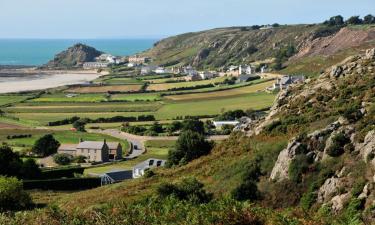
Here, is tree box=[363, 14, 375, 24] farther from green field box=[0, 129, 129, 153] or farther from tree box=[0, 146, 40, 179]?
tree box=[0, 146, 40, 179]

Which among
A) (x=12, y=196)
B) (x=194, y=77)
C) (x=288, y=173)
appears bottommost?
(x=12, y=196)

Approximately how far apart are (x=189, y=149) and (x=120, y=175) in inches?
457

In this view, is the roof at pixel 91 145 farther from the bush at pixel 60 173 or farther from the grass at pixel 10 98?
the grass at pixel 10 98

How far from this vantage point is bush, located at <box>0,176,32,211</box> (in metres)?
41.1

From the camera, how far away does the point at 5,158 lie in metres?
61.8

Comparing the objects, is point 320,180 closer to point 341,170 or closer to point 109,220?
point 341,170

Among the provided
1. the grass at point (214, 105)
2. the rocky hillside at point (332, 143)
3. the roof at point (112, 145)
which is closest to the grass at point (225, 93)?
the grass at point (214, 105)

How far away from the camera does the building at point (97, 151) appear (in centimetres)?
7912

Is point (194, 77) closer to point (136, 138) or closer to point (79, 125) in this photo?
point (79, 125)

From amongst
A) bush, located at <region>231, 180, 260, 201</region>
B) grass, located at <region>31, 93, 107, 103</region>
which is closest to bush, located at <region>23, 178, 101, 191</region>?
bush, located at <region>231, 180, 260, 201</region>

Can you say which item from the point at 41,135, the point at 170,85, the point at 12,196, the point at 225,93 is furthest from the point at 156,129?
the point at 170,85

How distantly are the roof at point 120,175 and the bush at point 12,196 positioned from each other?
19.6 m

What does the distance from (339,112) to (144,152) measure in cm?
4117

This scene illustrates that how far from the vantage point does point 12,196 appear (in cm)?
4191
